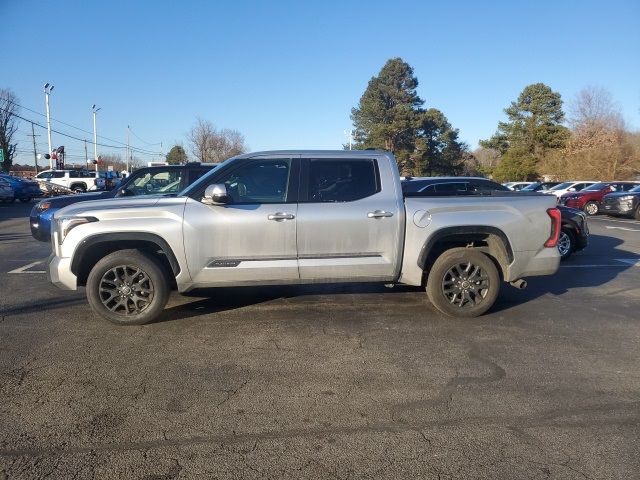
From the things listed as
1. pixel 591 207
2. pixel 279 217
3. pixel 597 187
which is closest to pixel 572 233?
pixel 279 217

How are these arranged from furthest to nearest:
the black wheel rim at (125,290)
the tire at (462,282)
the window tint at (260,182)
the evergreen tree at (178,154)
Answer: the evergreen tree at (178,154)
the tire at (462,282)
the window tint at (260,182)
the black wheel rim at (125,290)

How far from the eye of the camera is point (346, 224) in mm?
5336

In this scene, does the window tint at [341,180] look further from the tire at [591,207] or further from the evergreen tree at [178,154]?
the evergreen tree at [178,154]

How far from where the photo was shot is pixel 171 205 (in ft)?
17.2

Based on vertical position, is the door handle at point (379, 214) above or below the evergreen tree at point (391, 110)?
Result: below

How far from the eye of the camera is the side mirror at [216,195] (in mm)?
4964

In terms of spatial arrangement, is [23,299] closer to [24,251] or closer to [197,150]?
[24,251]

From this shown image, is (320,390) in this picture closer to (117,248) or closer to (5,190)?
(117,248)

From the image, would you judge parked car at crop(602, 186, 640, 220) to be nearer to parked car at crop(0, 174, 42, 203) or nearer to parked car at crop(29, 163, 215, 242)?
parked car at crop(29, 163, 215, 242)

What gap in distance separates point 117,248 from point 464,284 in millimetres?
3995

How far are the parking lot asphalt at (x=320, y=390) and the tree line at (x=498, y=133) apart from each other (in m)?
41.2

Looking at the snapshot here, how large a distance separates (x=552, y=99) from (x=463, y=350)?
54.0 m

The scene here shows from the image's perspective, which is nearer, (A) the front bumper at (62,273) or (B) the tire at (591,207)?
(A) the front bumper at (62,273)

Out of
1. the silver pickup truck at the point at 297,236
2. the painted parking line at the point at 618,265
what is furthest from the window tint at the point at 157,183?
the painted parking line at the point at 618,265
